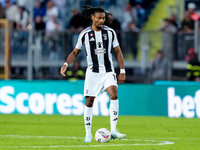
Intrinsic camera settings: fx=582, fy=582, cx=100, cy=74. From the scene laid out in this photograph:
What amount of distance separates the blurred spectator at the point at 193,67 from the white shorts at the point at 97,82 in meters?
9.57

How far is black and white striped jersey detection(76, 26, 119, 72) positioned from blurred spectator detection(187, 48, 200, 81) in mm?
9509

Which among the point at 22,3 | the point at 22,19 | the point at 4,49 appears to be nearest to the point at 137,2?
the point at 22,3

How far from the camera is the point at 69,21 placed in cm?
2089

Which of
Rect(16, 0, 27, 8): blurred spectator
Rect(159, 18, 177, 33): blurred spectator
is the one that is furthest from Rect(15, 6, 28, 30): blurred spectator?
Rect(159, 18, 177, 33): blurred spectator

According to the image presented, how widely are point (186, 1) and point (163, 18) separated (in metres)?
1.17

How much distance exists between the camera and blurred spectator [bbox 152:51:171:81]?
19125mm

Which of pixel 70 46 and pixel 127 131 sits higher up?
pixel 70 46

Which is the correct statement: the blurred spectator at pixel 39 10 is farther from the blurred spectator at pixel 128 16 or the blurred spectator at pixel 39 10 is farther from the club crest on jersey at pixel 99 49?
the club crest on jersey at pixel 99 49

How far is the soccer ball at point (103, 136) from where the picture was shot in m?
Answer: 9.38

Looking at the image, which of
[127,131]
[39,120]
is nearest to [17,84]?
[39,120]

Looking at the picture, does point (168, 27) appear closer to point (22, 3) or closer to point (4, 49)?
point (22, 3)

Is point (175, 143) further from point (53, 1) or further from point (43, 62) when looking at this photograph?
point (53, 1)

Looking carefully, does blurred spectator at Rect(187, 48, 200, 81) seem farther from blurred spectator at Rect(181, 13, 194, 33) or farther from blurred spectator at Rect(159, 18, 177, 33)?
blurred spectator at Rect(159, 18, 177, 33)

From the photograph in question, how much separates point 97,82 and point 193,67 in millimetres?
9960
